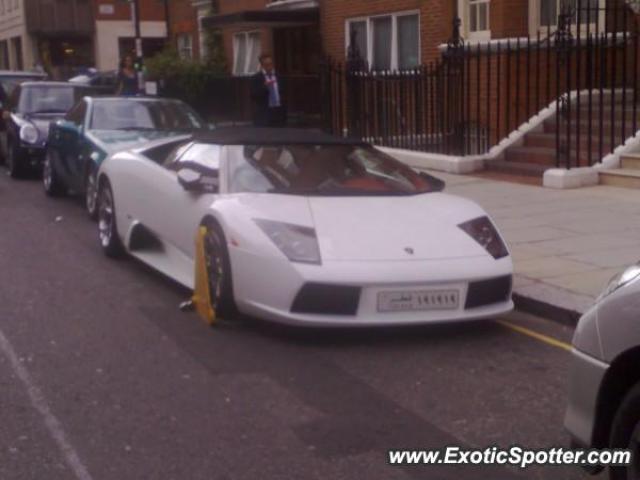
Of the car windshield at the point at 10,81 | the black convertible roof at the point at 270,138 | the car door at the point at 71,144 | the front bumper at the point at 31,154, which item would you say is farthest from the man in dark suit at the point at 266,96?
the black convertible roof at the point at 270,138

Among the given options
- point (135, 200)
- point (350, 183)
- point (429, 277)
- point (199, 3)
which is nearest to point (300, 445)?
point (429, 277)

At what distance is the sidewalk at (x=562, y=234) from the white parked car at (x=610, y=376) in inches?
124

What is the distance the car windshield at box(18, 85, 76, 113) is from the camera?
17281mm

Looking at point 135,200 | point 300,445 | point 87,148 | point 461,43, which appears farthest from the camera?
point 461,43

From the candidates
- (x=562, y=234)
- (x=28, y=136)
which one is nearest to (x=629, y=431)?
(x=562, y=234)

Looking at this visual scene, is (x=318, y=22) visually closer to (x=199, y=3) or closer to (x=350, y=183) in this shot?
(x=199, y=3)

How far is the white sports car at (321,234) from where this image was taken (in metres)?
6.66

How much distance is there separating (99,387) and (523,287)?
135 inches

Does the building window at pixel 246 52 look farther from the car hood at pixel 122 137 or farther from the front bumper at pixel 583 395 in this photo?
the front bumper at pixel 583 395

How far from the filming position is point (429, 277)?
6688 millimetres

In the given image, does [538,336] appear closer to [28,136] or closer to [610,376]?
[610,376]

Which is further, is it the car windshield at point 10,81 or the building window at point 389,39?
the car windshield at point 10,81

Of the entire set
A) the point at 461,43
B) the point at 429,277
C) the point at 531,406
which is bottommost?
the point at 531,406

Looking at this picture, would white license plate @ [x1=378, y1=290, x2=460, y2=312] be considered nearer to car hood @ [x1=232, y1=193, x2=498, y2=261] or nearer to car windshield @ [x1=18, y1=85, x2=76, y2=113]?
car hood @ [x1=232, y1=193, x2=498, y2=261]
